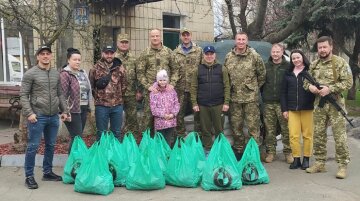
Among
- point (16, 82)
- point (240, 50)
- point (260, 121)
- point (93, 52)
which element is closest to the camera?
point (240, 50)

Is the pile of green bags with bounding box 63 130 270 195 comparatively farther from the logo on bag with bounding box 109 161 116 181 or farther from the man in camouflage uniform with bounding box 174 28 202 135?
the man in camouflage uniform with bounding box 174 28 202 135

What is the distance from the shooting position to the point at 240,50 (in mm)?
6738

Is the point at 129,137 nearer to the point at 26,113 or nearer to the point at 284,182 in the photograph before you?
the point at 26,113

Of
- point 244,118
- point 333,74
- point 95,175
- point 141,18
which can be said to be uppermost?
point 141,18

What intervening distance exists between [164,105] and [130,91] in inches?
36.8

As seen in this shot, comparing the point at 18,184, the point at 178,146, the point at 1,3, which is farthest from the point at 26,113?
the point at 1,3

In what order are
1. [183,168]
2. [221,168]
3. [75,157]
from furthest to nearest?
[75,157] → [183,168] → [221,168]

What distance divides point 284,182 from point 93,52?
5361 mm

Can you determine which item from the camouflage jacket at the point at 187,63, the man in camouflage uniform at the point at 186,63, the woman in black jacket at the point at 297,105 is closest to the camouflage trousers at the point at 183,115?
the man in camouflage uniform at the point at 186,63

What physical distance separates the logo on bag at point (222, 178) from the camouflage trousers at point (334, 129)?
1.60 meters

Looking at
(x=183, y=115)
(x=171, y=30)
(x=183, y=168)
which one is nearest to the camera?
(x=183, y=168)

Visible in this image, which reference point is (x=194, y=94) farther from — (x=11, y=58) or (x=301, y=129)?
(x=11, y=58)

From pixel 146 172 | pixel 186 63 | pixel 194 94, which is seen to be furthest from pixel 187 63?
pixel 146 172

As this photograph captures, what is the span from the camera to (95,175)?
17.4 feet
